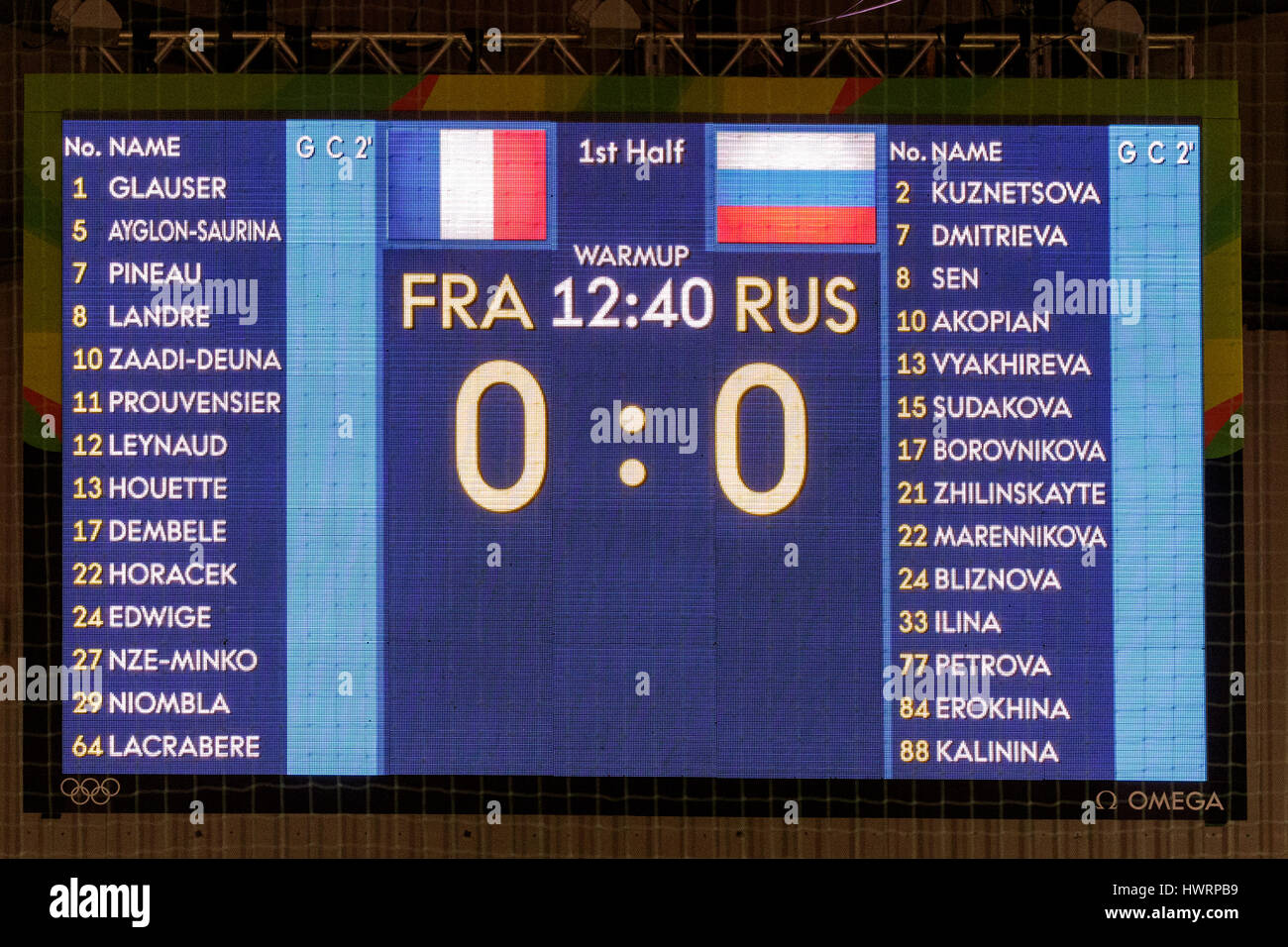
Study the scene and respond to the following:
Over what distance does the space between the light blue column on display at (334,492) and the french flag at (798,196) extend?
969 millimetres

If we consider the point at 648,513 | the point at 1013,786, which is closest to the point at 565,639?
the point at 648,513

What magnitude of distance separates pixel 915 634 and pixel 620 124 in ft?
5.24

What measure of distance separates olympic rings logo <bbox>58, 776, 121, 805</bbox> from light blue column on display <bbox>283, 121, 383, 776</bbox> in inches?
20.0

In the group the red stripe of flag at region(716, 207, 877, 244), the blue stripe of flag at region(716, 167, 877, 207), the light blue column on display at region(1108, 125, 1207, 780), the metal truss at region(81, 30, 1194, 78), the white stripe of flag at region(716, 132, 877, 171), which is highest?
the metal truss at region(81, 30, 1194, 78)

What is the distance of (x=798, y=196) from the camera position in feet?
11.7

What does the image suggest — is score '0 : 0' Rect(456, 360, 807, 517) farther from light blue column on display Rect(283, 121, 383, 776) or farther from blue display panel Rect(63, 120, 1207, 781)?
light blue column on display Rect(283, 121, 383, 776)

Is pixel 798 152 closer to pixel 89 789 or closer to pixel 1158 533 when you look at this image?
pixel 1158 533

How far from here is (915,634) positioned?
3.55 meters

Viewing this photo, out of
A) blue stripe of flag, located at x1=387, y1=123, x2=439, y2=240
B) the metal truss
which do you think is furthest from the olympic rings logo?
the metal truss

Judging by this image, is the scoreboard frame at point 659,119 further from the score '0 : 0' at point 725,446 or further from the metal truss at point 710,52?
the score '0 : 0' at point 725,446

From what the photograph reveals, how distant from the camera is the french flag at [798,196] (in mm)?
3551

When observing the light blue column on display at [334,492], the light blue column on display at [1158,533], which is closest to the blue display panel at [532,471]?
the light blue column on display at [334,492]

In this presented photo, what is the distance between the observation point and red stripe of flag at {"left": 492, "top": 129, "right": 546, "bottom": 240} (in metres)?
3.55
